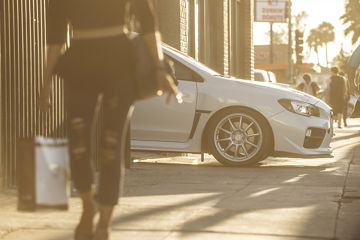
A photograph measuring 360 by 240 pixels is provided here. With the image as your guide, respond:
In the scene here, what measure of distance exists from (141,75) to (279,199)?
3.38m

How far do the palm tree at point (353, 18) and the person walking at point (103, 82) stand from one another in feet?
308

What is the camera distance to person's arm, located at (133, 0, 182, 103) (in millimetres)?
4383

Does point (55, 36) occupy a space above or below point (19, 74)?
above

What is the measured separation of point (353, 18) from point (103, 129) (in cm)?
9709

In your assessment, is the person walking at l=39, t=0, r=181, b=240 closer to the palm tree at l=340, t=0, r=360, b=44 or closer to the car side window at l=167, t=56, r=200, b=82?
the car side window at l=167, t=56, r=200, b=82

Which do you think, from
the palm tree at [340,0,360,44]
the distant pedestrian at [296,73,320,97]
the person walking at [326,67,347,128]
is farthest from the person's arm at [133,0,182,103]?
the palm tree at [340,0,360,44]

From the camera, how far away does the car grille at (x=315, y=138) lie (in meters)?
10.6

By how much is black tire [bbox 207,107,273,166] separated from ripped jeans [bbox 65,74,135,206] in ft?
20.0

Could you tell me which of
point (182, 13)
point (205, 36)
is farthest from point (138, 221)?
point (205, 36)

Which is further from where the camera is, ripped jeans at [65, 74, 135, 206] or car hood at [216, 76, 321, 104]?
car hood at [216, 76, 321, 104]

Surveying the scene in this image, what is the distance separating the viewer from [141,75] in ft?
14.3

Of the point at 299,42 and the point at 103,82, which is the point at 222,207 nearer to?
the point at 103,82

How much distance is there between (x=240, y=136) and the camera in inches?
Result: 415

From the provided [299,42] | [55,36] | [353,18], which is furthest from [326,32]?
[55,36]
